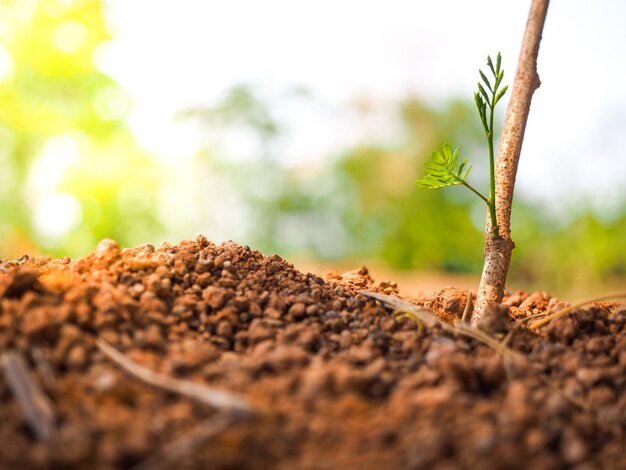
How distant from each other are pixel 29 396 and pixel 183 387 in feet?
0.94

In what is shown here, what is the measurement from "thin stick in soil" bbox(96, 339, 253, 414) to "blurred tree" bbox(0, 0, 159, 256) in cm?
907

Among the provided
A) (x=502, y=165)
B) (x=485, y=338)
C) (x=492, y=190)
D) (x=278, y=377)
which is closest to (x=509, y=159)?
(x=502, y=165)

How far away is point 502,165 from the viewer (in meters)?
2.12

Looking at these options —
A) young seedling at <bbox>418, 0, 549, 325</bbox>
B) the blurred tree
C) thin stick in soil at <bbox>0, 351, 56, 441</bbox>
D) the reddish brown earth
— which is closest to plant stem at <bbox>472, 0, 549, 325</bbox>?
young seedling at <bbox>418, 0, 549, 325</bbox>

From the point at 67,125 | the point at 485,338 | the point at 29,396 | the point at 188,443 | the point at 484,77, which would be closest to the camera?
the point at 188,443

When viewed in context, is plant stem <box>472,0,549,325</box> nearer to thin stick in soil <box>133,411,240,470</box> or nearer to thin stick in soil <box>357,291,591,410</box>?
thin stick in soil <box>357,291,591,410</box>

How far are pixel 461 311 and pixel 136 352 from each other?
118cm

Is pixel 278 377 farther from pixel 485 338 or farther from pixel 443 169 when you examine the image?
pixel 443 169

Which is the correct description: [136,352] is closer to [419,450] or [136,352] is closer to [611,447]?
[419,450]

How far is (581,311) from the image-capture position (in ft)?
6.07

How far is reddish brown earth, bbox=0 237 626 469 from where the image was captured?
43.9 inches

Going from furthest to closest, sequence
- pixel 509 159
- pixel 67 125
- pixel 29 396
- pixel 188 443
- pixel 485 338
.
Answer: pixel 67 125 < pixel 509 159 < pixel 485 338 < pixel 29 396 < pixel 188 443

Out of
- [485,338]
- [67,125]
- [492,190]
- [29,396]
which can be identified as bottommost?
[29,396]

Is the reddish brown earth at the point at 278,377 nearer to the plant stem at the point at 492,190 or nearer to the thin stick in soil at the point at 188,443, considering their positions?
the thin stick in soil at the point at 188,443
